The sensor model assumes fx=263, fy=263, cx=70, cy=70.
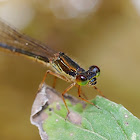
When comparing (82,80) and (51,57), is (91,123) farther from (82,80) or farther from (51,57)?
(51,57)

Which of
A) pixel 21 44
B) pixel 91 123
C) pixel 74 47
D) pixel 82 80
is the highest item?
pixel 74 47

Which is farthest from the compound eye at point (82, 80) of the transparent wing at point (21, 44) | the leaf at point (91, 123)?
the transparent wing at point (21, 44)

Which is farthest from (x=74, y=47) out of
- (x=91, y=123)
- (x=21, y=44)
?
(x=91, y=123)

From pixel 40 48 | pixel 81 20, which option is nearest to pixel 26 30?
pixel 81 20

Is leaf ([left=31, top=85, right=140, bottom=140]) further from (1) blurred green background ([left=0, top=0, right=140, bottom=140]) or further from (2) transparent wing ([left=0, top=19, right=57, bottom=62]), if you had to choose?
(1) blurred green background ([left=0, top=0, right=140, bottom=140])

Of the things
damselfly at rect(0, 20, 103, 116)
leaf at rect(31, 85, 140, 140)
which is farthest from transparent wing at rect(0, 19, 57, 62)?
leaf at rect(31, 85, 140, 140)

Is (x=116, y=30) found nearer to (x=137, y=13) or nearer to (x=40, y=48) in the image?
(x=137, y=13)

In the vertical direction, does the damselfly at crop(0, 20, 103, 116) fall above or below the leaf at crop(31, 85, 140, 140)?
above
